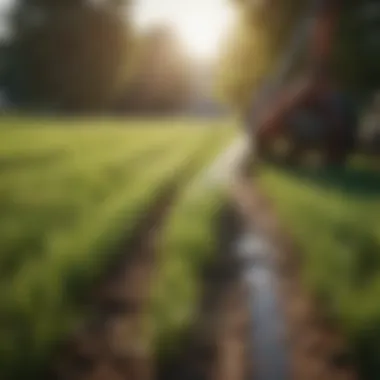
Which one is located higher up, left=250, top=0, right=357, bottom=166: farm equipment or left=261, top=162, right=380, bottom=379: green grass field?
left=250, top=0, right=357, bottom=166: farm equipment

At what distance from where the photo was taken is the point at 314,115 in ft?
5.26

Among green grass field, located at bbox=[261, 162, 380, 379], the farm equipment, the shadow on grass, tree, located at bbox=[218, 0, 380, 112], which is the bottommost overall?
green grass field, located at bbox=[261, 162, 380, 379]

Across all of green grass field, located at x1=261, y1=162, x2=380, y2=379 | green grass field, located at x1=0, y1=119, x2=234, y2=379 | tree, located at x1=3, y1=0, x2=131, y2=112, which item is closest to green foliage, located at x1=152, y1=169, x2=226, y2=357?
green grass field, located at x1=0, y1=119, x2=234, y2=379

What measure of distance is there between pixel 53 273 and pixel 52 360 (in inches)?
6.4

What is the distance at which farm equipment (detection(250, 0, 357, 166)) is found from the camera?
158 cm

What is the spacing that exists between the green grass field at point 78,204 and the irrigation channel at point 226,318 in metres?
0.03

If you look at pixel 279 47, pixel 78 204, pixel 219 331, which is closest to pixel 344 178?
pixel 279 47

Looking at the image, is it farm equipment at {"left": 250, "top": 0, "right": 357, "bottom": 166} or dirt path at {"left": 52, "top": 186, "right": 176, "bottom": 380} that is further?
farm equipment at {"left": 250, "top": 0, "right": 357, "bottom": 166}

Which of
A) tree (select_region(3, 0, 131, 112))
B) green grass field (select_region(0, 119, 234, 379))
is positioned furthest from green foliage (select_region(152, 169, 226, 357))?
tree (select_region(3, 0, 131, 112))

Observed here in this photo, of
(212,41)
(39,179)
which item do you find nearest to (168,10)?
(212,41)

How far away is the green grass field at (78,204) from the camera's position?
148cm

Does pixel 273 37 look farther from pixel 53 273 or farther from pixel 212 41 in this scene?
pixel 53 273

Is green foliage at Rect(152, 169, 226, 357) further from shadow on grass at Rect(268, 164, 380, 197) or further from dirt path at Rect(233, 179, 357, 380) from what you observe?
shadow on grass at Rect(268, 164, 380, 197)

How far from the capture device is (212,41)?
1574 millimetres
